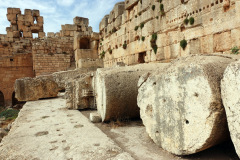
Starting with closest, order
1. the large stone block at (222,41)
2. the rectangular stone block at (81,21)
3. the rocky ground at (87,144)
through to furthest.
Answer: the rocky ground at (87,144) < the large stone block at (222,41) < the rectangular stone block at (81,21)

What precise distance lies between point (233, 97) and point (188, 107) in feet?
1.29

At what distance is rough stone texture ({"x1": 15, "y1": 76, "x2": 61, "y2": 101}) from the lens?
5.87 m

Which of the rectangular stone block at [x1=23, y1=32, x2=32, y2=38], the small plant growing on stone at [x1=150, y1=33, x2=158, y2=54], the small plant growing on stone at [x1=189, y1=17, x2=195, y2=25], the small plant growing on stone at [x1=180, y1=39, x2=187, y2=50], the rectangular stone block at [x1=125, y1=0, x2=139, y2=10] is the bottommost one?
the small plant growing on stone at [x1=180, y1=39, x2=187, y2=50]

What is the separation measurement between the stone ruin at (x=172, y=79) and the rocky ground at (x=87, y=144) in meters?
0.20

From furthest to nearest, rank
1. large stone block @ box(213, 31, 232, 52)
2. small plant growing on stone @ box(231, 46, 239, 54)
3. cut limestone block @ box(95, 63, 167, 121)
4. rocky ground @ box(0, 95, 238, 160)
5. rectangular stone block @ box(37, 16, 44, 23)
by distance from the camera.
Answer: rectangular stone block @ box(37, 16, 44, 23) → large stone block @ box(213, 31, 232, 52) → small plant growing on stone @ box(231, 46, 239, 54) → cut limestone block @ box(95, 63, 167, 121) → rocky ground @ box(0, 95, 238, 160)

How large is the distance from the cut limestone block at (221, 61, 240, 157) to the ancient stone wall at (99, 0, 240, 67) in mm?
4318

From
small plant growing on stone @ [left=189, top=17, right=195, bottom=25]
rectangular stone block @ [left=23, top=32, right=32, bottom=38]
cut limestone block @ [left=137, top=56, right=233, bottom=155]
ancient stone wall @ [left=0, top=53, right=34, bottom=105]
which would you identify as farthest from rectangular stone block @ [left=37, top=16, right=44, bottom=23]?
cut limestone block @ [left=137, top=56, right=233, bottom=155]

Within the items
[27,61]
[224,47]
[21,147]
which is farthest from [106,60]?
[21,147]

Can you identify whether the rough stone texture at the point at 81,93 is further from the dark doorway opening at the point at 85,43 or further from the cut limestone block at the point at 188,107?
the dark doorway opening at the point at 85,43

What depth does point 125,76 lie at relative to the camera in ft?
9.56

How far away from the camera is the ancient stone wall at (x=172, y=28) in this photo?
5084 millimetres

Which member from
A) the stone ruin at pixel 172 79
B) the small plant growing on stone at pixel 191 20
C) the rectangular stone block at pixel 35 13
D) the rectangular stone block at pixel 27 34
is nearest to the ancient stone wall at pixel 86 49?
the stone ruin at pixel 172 79

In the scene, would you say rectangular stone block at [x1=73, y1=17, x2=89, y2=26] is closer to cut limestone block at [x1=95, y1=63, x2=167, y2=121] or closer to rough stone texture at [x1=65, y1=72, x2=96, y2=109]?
rough stone texture at [x1=65, y1=72, x2=96, y2=109]

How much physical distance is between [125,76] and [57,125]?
4.71 feet
